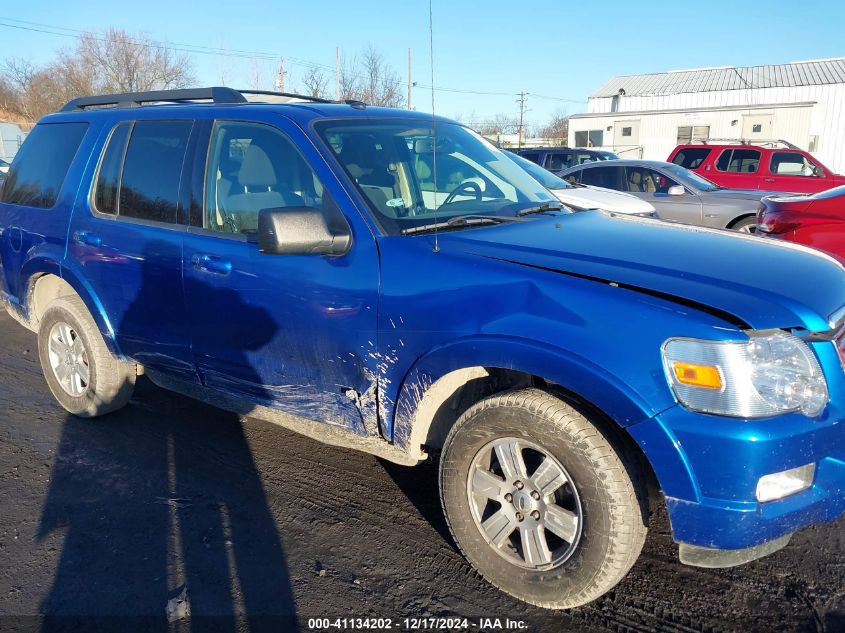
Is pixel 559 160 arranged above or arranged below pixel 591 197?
above

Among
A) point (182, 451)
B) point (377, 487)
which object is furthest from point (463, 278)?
point (182, 451)

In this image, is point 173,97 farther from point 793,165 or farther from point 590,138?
point 590,138

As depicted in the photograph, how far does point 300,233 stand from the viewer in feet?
9.18

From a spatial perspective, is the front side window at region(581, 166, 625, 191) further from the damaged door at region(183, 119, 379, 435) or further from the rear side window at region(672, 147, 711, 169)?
the damaged door at region(183, 119, 379, 435)

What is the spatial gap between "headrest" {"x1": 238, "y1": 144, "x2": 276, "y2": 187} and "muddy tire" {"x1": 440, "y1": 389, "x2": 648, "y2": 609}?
1620 mm

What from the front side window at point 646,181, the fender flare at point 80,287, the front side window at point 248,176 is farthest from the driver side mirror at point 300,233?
the front side window at point 646,181

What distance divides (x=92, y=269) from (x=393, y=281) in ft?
7.45

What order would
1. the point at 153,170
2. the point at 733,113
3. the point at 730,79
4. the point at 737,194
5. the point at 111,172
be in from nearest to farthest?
the point at 153,170 → the point at 111,172 → the point at 737,194 → the point at 733,113 → the point at 730,79

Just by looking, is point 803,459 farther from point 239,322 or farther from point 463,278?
point 239,322

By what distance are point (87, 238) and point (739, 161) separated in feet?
44.1

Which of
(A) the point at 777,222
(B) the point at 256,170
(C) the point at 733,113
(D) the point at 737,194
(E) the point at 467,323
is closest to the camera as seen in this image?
(E) the point at 467,323

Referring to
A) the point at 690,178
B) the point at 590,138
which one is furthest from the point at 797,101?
the point at 690,178

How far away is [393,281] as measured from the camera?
275 cm

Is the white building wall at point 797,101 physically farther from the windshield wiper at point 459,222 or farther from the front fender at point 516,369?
the front fender at point 516,369
